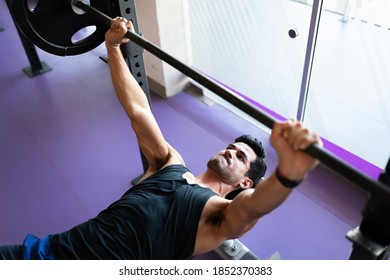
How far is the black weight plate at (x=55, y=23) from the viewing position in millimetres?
2029

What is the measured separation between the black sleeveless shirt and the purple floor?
0.81 m

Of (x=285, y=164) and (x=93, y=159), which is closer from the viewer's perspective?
(x=285, y=164)

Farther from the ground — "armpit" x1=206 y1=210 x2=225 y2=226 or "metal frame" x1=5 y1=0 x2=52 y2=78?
"armpit" x1=206 y1=210 x2=225 y2=226

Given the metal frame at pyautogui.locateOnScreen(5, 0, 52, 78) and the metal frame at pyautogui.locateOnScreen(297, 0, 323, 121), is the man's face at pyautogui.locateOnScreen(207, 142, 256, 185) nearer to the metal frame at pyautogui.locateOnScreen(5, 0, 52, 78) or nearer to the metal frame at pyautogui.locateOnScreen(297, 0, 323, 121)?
the metal frame at pyautogui.locateOnScreen(297, 0, 323, 121)

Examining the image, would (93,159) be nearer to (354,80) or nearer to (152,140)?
(152,140)

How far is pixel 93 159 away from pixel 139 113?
1.31m

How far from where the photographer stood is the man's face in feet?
6.71

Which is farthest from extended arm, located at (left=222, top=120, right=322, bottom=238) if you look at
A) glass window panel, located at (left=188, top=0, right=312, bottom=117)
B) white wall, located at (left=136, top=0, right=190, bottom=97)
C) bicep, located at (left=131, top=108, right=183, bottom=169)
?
white wall, located at (left=136, top=0, right=190, bottom=97)

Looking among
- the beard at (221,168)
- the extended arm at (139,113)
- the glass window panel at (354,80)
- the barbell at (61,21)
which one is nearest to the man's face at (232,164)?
the beard at (221,168)

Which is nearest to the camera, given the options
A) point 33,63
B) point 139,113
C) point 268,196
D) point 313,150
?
point 313,150

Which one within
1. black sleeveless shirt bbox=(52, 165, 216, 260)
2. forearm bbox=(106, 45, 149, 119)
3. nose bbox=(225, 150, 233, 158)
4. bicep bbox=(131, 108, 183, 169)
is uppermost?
forearm bbox=(106, 45, 149, 119)

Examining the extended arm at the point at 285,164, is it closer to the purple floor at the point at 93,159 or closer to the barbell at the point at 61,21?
the barbell at the point at 61,21

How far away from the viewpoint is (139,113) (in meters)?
1.99

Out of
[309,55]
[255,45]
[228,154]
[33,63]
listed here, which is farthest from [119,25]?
[33,63]
